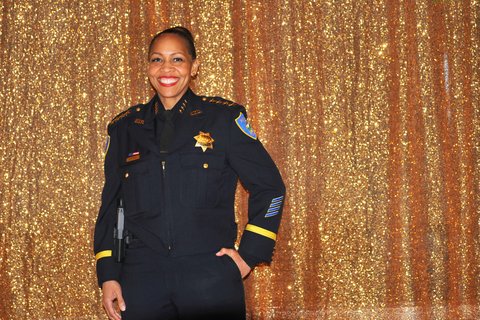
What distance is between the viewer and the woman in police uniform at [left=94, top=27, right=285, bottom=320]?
2139mm

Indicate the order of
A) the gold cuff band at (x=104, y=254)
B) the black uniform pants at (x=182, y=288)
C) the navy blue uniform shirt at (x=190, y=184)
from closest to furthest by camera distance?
the black uniform pants at (x=182, y=288) < the navy blue uniform shirt at (x=190, y=184) < the gold cuff band at (x=104, y=254)

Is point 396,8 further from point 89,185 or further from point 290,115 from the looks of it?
point 89,185

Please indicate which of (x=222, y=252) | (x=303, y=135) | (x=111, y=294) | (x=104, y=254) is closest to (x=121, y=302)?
(x=111, y=294)

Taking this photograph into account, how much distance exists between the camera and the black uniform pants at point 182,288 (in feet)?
6.93

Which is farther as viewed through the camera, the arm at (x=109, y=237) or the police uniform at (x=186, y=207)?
the arm at (x=109, y=237)

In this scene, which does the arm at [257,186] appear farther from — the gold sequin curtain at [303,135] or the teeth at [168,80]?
the gold sequin curtain at [303,135]

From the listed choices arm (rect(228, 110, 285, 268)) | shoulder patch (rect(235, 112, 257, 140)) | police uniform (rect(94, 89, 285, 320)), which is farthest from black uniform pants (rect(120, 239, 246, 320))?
shoulder patch (rect(235, 112, 257, 140))

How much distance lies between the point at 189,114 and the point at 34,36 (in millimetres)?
→ 1042

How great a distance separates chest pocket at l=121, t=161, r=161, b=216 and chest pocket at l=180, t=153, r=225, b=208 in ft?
0.29

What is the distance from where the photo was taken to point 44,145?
3.02 metres

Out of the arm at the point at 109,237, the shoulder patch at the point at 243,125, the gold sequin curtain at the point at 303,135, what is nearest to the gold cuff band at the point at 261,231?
the shoulder patch at the point at 243,125

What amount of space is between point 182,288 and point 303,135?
115 centimetres

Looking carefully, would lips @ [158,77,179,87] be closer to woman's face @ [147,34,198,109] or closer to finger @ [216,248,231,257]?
woman's face @ [147,34,198,109]

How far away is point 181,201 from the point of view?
7.31 feet
